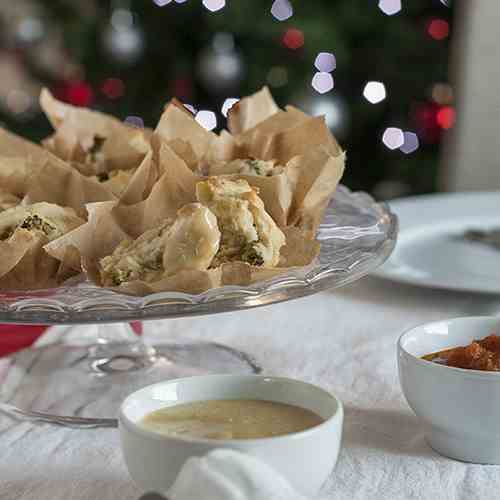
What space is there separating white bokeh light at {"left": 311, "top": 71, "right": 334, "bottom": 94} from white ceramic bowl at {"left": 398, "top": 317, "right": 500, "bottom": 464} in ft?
7.39

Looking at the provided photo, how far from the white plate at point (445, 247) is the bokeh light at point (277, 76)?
3.99 feet

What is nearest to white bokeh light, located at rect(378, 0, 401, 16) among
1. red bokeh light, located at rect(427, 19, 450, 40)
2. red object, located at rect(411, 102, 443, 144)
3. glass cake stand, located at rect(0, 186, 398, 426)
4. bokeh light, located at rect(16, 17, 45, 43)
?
red bokeh light, located at rect(427, 19, 450, 40)

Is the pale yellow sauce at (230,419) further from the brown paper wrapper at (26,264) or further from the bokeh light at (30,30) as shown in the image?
the bokeh light at (30,30)

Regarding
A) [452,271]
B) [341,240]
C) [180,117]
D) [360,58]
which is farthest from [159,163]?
[360,58]

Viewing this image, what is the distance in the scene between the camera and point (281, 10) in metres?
3.09

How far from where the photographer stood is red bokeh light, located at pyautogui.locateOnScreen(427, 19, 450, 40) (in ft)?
10.6

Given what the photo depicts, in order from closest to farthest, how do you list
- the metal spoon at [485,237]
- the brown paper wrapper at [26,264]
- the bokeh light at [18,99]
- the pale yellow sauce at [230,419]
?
the pale yellow sauce at [230,419] → the brown paper wrapper at [26,264] → the metal spoon at [485,237] → the bokeh light at [18,99]

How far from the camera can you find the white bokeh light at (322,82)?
3.21 meters

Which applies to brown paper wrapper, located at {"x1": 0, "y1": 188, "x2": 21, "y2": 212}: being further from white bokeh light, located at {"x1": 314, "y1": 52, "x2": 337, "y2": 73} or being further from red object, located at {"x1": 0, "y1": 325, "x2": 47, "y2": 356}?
white bokeh light, located at {"x1": 314, "y1": 52, "x2": 337, "y2": 73}

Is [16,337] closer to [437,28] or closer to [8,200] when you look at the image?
[8,200]

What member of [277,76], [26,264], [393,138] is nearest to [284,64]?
[277,76]

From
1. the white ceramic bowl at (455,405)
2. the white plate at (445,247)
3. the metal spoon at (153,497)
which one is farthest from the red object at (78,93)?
the metal spoon at (153,497)

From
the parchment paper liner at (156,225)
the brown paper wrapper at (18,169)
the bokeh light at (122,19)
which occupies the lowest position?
the parchment paper liner at (156,225)

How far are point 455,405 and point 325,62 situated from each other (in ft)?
7.82
